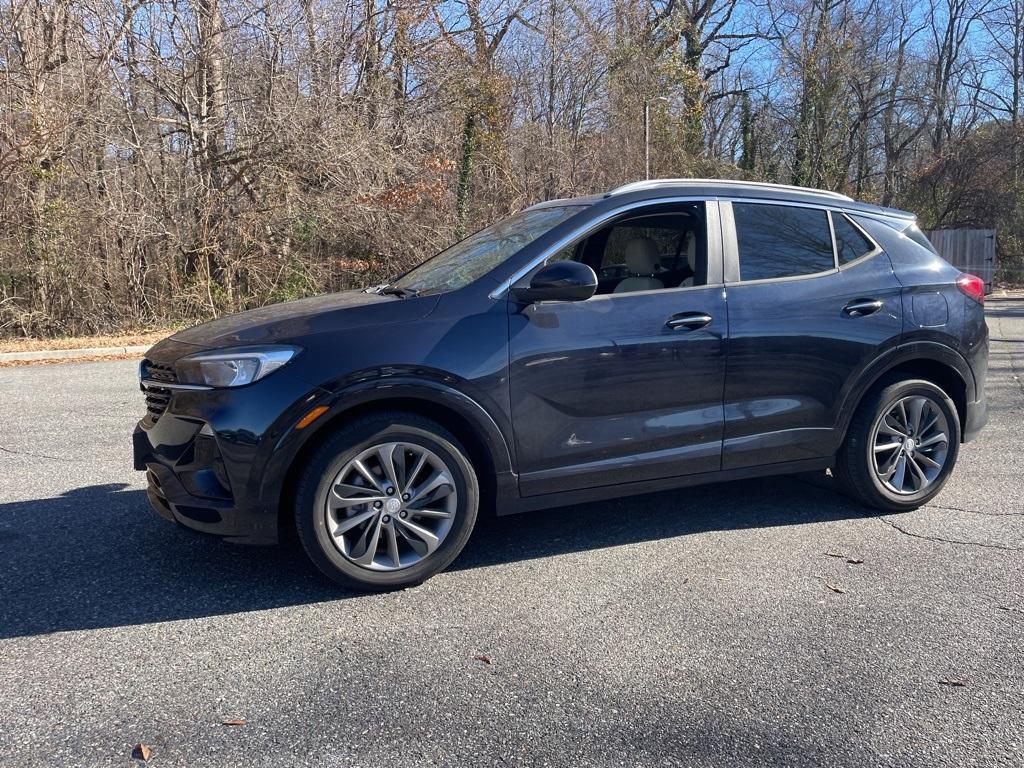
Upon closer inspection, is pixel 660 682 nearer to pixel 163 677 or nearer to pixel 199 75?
pixel 163 677

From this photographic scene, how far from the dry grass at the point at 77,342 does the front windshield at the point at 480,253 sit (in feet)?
35.0

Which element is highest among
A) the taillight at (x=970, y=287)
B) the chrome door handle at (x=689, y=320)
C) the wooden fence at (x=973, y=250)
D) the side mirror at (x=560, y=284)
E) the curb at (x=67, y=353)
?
the wooden fence at (x=973, y=250)

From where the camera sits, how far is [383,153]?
17297mm

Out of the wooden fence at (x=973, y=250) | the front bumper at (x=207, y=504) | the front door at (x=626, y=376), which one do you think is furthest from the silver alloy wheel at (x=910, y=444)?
the wooden fence at (x=973, y=250)

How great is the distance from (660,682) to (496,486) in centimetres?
126

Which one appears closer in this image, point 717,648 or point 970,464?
point 717,648

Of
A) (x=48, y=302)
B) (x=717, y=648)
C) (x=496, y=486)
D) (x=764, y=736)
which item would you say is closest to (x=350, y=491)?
(x=496, y=486)

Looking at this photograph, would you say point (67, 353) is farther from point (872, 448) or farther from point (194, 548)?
point (872, 448)

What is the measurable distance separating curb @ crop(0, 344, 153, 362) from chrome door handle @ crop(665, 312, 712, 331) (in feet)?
37.3

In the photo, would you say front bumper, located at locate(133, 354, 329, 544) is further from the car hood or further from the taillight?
the taillight

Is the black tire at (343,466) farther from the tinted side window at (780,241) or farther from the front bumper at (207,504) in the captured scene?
the tinted side window at (780,241)

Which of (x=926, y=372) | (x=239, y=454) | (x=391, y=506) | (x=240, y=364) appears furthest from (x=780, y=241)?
(x=239, y=454)

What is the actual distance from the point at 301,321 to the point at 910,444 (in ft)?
11.5

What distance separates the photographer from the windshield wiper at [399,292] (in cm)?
421
